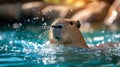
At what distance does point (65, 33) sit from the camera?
5695 mm

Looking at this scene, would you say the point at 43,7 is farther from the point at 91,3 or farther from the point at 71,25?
the point at 71,25

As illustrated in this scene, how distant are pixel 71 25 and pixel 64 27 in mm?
241

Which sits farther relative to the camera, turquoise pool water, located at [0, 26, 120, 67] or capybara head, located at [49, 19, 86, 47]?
capybara head, located at [49, 19, 86, 47]

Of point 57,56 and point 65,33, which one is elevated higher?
point 65,33

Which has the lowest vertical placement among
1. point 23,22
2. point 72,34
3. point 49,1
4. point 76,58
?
point 76,58

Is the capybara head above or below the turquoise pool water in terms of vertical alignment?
above

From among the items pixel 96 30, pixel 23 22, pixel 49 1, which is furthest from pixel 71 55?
pixel 49 1

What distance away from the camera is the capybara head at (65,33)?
5561 millimetres

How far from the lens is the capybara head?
556cm

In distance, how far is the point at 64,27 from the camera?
225 inches

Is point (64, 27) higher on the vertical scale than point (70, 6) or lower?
lower

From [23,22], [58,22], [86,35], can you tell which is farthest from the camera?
[23,22]

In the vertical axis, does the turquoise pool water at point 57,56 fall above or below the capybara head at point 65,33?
below

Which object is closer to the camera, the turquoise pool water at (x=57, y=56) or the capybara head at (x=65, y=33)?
the turquoise pool water at (x=57, y=56)
